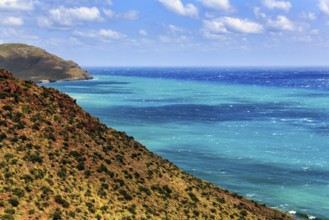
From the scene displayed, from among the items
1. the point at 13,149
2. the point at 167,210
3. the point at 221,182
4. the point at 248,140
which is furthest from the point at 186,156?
the point at 13,149

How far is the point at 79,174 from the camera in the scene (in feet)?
180

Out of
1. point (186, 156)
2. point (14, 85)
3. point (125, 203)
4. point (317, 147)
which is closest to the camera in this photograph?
point (125, 203)

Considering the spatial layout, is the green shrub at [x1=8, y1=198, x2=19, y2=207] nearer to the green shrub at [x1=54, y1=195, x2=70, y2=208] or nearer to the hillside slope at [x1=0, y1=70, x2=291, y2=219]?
the hillside slope at [x1=0, y1=70, x2=291, y2=219]

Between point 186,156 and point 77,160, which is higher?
point 77,160

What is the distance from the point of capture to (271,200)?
78625 mm

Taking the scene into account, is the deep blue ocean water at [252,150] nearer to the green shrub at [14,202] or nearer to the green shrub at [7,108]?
the green shrub at [7,108]

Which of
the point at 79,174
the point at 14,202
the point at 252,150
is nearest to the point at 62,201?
the point at 14,202

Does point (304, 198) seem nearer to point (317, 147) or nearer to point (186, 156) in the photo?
point (186, 156)

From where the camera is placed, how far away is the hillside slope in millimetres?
45281

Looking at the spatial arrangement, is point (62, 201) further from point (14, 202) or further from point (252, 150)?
point (252, 150)

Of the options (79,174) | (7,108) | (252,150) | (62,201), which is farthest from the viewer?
(252,150)

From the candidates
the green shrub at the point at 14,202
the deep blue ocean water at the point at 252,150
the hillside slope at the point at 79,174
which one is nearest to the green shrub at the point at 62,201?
the hillside slope at the point at 79,174

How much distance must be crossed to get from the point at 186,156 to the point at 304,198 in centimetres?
3985

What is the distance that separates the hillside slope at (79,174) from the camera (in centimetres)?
4528
